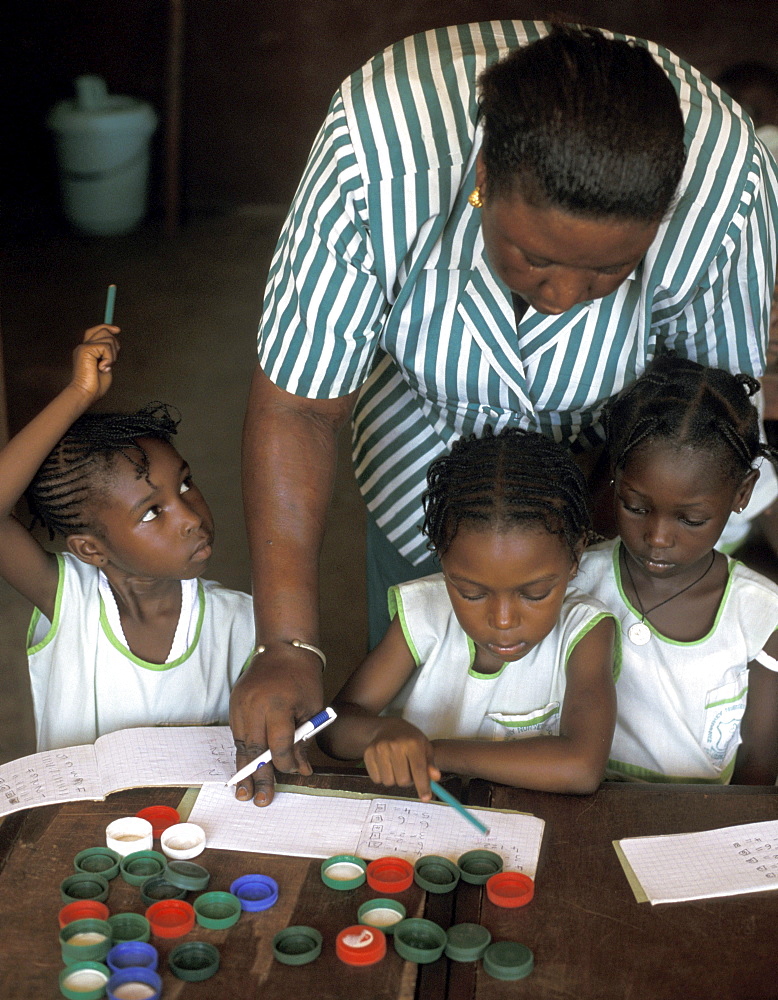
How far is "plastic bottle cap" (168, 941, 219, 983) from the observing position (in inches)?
42.4

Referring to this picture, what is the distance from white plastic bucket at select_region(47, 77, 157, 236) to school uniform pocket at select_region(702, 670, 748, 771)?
437 cm

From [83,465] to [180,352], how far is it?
340 cm

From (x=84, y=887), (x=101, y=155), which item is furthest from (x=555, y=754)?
(x=101, y=155)

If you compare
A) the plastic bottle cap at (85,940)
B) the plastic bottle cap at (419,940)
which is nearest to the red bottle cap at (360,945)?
the plastic bottle cap at (419,940)

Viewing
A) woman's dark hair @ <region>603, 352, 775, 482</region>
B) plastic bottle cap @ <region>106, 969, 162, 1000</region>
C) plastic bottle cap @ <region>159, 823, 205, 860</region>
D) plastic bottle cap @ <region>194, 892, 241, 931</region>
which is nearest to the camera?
plastic bottle cap @ <region>106, 969, 162, 1000</region>

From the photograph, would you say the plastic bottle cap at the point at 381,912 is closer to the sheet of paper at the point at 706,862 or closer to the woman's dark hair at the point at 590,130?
the sheet of paper at the point at 706,862

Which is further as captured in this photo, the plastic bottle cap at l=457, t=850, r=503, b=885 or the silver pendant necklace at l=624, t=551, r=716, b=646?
the silver pendant necklace at l=624, t=551, r=716, b=646

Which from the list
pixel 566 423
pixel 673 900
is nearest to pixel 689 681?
pixel 566 423

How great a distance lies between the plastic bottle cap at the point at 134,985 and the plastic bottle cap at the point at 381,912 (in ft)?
0.70

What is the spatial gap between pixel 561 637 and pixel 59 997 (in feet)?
2.87

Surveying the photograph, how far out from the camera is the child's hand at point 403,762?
135cm

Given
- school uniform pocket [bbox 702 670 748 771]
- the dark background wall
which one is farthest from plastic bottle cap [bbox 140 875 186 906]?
the dark background wall

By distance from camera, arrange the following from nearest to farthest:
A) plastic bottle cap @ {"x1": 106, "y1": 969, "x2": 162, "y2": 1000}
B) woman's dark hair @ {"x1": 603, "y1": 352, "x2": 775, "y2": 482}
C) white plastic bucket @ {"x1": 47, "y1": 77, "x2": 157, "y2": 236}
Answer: plastic bottle cap @ {"x1": 106, "y1": 969, "x2": 162, "y2": 1000}, woman's dark hair @ {"x1": 603, "y1": 352, "x2": 775, "y2": 482}, white plastic bucket @ {"x1": 47, "y1": 77, "x2": 157, "y2": 236}

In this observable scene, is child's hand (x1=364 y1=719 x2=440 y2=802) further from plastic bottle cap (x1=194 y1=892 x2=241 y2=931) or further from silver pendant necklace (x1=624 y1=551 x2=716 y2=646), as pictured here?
silver pendant necklace (x1=624 y1=551 x2=716 y2=646)
